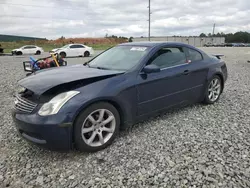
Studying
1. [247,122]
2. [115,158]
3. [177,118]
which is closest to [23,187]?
[115,158]

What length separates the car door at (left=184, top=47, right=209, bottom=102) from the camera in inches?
155

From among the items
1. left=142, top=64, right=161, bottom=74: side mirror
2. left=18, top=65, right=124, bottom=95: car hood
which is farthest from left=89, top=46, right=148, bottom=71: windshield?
left=18, top=65, right=124, bottom=95: car hood

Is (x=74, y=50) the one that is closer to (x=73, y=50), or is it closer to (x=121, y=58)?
(x=73, y=50)

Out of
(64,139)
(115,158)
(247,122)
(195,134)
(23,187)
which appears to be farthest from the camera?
(247,122)

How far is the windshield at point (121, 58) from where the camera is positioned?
10.8 feet

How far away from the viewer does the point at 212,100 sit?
14.9 feet

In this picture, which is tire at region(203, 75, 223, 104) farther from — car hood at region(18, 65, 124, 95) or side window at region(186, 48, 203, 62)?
car hood at region(18, 65, 124, 95)

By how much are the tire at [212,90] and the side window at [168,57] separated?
941 mm

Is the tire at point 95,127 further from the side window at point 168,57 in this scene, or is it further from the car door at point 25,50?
the car door at point 25,50

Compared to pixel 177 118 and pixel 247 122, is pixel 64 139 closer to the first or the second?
pixel 177 118

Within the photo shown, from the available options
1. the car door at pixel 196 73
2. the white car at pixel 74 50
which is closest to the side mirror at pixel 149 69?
the car door at pixel 196 73

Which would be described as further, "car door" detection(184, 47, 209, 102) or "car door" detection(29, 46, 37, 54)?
"car door" detection(29, 46, 37, 54)

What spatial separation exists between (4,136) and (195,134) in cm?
296

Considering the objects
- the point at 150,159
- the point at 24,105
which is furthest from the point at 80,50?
the point at 150,159
